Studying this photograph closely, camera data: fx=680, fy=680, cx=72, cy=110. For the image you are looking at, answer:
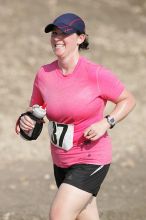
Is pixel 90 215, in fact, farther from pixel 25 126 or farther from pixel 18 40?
pixel 18 40

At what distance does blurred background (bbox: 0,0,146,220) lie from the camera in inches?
307

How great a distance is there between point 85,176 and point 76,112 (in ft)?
1.60

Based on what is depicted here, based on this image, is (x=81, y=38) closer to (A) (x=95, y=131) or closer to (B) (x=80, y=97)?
(B) (x=80, y=97)

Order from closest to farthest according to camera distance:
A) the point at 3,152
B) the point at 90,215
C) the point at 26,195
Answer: the point at 90,215
the point at 26,195
the point at 3,152

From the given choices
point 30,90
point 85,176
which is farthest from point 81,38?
point 30,90

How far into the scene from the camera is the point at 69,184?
4871 mm

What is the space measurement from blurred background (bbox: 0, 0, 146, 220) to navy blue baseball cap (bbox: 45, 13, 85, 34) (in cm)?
255

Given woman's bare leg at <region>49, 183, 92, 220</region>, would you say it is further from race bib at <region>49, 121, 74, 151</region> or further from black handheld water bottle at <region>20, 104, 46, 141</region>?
black handheld water bottle at <region>20, 104, 46, 141</region>

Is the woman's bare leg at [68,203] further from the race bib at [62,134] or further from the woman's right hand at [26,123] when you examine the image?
the woman's right hand at [26,123]

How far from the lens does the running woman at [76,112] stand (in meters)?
4.79

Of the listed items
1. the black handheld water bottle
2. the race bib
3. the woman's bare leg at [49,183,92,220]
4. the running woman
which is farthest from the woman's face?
the woman's bare leg at [49,183,92,220]

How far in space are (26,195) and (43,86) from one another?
129 inches

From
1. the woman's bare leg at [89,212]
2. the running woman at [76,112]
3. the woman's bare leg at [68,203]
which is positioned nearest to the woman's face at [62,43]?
the running woman at [76,112]

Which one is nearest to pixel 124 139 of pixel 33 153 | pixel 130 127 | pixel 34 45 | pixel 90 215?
pixel 130 127
